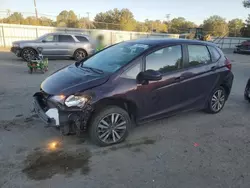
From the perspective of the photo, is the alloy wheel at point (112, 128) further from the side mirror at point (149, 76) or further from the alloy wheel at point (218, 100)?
the alloy wheel at point (218, 100)

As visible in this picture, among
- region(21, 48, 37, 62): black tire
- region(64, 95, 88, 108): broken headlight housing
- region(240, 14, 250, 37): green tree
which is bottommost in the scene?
region(64, 95, 88, 108): broken headlight housing

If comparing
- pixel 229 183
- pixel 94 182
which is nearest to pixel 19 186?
pixel 94 182

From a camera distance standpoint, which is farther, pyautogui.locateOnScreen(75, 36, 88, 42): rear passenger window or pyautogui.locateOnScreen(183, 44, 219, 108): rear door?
pyautogui.locateOnScreen(75, 36, 88, 42): rear passenger window

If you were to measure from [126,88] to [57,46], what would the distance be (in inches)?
402

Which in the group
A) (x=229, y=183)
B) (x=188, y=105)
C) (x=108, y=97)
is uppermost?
(x=108, y=97)

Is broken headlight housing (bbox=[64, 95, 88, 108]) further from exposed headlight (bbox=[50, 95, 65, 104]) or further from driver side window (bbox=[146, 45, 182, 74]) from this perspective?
driver side window (bbox=[146, 45, 182, 74])

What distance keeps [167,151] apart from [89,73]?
5.85ft

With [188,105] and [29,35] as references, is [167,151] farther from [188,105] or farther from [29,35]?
[29,35]

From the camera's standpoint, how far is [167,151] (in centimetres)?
343

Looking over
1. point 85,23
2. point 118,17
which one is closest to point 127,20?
point 118,17

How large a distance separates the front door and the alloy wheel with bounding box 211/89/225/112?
1170 mm

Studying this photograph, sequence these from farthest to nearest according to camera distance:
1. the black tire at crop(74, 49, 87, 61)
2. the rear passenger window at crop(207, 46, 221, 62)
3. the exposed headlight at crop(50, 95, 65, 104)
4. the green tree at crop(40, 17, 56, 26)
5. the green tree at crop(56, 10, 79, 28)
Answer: the green tree at crop(56, 10, 79, 28)
the green tree at crop(40, 17, 56, 26)
the black tire at crop(74, 49, 87, 61)
the rear passenger window at crop(207, 46, 221, 62)
the exposed headlight at crop(50, 95, 65, 104)

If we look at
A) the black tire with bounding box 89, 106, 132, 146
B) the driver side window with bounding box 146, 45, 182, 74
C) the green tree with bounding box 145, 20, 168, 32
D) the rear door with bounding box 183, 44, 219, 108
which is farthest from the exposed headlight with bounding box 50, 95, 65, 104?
the green tree with bounding box 145, 20, 168, 32

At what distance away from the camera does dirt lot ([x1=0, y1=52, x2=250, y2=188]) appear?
273 cm
